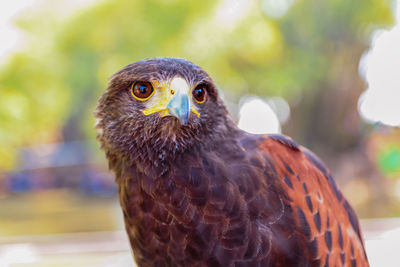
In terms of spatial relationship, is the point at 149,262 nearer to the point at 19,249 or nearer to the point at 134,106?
the point at 134,106

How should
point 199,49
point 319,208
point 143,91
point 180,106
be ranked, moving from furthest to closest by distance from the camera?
point 199,49 → point 319,208 → point 143,91 → point 180,106

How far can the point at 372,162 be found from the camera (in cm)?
1060

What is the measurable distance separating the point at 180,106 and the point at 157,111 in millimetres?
129

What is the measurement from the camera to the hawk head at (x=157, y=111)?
1.34 meters

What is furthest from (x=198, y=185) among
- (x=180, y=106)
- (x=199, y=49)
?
(x=199, y=49)

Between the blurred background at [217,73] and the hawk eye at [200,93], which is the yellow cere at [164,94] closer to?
the hawk eye at [200,93]

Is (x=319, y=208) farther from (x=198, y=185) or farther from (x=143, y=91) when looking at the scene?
(x=143, y=91)

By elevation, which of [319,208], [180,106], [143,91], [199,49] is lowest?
[319,208]

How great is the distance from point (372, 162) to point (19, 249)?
27.9 ft

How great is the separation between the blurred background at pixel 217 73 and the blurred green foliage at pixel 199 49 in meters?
0.03

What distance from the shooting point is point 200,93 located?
141cm

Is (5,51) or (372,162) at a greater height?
A: (372,162)

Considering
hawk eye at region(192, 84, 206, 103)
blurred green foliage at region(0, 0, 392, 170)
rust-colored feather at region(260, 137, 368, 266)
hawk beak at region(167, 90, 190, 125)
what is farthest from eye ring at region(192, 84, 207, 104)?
blurred green foliage at region(0, 0, 392, 170)

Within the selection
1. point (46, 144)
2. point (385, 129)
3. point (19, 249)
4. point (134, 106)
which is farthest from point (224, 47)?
point (46, 144)
